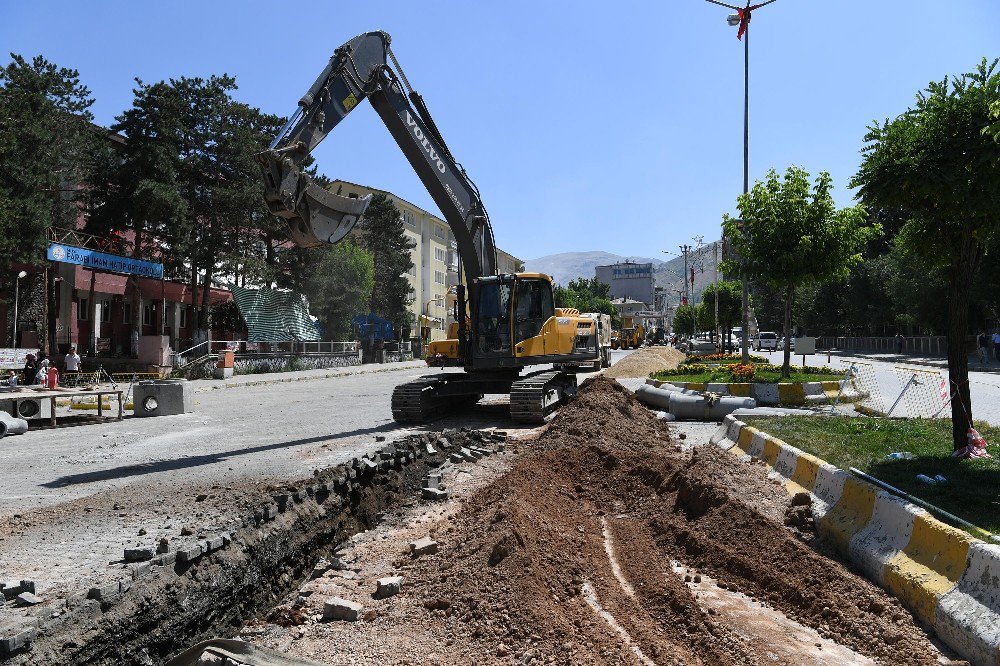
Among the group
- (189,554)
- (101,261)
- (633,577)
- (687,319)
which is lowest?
(633,577)

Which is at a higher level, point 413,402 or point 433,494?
point 413,402

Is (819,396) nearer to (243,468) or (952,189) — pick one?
(952,189)

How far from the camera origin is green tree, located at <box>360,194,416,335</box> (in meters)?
61.3

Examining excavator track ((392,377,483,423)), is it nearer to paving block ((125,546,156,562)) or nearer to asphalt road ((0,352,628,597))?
asphalt road ((0,352,628,597))

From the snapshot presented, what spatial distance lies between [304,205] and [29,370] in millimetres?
17591

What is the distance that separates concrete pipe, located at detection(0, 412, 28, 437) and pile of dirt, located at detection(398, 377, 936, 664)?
11.0 metres

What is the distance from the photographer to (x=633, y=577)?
16.6 feet

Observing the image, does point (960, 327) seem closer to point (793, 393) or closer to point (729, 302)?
point (793, 393)

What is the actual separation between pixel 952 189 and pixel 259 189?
3457 centimetres

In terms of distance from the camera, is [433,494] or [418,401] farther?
[418,401]

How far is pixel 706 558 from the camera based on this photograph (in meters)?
5.48

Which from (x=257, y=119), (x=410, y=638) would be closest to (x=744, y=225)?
(x=410, y=638)

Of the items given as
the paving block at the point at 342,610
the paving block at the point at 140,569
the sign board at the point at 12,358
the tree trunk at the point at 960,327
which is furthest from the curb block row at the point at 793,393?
the sign board at the point at 12,358

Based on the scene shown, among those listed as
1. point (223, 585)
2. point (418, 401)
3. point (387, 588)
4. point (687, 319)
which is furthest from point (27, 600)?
point (687, 319)
